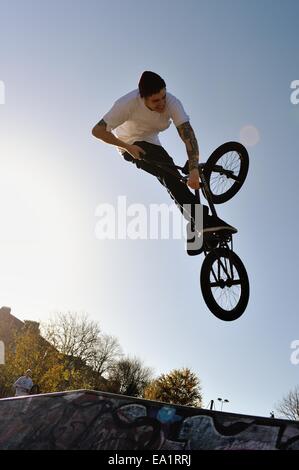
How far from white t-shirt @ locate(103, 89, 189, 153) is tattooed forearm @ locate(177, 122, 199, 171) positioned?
81 mm

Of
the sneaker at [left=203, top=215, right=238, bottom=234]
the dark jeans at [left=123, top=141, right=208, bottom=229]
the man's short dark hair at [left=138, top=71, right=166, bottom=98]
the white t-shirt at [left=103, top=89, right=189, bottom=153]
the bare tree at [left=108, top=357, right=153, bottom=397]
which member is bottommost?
the bare tree at [left=108, top=357, right=153, bottom=397]

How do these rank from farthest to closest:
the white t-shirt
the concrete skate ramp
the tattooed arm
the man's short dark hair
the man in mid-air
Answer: the tattooed arm, the white t-shirt, the man in mid-air, the man's short dark hair, the concrete skate ramp

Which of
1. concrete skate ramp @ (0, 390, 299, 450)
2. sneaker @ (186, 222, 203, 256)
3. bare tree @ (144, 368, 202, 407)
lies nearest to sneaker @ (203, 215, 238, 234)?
sneaker @ (186, 222, 203, 256)

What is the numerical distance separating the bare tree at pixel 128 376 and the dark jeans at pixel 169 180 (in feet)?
195

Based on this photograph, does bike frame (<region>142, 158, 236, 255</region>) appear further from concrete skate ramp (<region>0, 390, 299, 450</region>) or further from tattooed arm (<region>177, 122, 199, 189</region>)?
concrete skate ramp (<region>0, 390, 299, 450</region>)

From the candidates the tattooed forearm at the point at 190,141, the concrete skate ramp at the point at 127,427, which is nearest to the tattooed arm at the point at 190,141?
the tattooed forearm at the point at 190,141

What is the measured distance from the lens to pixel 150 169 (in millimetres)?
6160

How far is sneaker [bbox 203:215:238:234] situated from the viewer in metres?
5.75

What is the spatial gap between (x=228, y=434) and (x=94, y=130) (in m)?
3.96

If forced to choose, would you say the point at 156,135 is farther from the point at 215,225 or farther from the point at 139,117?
the point at 215,225

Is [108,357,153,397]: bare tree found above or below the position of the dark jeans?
below

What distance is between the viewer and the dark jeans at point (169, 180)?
595 cm

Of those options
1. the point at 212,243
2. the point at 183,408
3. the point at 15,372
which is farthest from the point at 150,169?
the point at 15,372

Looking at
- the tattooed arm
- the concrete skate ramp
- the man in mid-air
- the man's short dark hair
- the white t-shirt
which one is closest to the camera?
the concrete skate ramp
